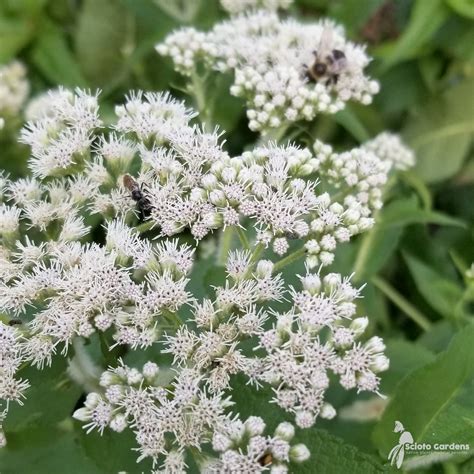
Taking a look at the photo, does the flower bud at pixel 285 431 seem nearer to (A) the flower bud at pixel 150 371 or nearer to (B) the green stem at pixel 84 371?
(A) the flower bud at pixel 150 371

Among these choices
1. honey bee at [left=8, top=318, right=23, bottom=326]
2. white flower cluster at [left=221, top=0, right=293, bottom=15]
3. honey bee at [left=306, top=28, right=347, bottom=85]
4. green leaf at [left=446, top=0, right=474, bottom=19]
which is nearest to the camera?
honey bee at [left=8, top=318, right=23, bottom=326]

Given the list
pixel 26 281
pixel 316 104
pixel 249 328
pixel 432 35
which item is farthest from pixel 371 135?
pixel 26 281

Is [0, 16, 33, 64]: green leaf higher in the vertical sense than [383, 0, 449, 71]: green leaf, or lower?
higher

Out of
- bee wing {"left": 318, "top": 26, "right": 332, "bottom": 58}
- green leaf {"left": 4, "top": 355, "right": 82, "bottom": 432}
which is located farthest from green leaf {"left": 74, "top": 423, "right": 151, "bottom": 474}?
bee wing {"left": 318, "top": 26, "right": 332, "bottom": 58}

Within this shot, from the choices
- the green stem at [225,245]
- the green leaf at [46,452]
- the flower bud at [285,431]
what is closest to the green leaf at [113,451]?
the green leaf at [46,452]

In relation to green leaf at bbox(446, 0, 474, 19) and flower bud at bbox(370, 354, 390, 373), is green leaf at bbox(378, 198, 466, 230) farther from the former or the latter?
green leaf at bbox(446, 0, 474, 19)

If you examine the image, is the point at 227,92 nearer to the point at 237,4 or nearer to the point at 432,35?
the point at 237,4
